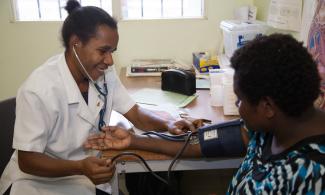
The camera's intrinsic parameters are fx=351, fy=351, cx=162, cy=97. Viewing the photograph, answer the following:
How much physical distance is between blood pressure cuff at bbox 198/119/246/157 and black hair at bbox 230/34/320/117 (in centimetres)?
34

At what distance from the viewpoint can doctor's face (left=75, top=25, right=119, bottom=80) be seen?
125 cm

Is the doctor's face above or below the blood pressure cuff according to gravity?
above

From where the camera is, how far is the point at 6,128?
4.66 ft

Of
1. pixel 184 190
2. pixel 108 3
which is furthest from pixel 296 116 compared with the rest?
pixel 108 3

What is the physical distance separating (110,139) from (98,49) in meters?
0.33

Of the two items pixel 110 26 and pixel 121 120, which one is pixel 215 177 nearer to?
pixel 121 120

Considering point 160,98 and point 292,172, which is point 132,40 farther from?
point 292,172

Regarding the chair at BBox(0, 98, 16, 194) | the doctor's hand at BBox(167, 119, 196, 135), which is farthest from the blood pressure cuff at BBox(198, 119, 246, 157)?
the chair at BBox(0, 98, 16, 194)

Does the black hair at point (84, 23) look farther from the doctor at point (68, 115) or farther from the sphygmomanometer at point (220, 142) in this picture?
the sphygmomanometer at point (220, 142)

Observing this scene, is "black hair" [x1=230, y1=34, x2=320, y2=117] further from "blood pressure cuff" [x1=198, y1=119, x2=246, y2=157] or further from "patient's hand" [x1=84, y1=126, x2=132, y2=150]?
"patient's hand" [x1=84, y1=126, x2=132, y2=150]

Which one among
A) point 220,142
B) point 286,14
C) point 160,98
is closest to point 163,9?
point 160,98

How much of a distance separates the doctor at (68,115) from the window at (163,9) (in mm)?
1185

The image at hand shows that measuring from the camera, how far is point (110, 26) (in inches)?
50.4

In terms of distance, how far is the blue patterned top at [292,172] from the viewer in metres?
0.74
